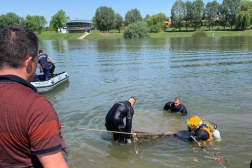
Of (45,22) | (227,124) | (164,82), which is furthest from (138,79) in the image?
(45,22)

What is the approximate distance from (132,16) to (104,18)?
15.4 meters

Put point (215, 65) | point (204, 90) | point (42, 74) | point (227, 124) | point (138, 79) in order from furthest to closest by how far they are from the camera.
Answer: point (215, 65)
point (138, 79)
point (42, 74)
point (204, 90)
point (227, 124)

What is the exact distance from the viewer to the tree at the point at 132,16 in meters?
116

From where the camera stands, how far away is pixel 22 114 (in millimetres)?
1647

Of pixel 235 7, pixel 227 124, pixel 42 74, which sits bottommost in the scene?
pixel 227 124

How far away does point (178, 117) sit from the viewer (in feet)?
33.7

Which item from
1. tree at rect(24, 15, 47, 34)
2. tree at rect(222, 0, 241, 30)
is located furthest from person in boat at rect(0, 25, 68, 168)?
tree at rect(24, 15, 47, 34)

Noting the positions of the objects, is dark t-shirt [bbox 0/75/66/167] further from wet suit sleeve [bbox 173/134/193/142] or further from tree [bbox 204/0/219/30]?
tree [bbox 204/0/219/30]

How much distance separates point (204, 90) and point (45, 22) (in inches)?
5528

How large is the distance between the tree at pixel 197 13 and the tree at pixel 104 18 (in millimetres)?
35644

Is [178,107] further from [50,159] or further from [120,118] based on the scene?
[50,159]

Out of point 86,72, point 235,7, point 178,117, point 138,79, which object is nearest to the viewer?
point 178,117

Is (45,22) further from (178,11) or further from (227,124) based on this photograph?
(227,124)

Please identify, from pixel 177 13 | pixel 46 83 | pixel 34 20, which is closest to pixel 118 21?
pixel 177 13
